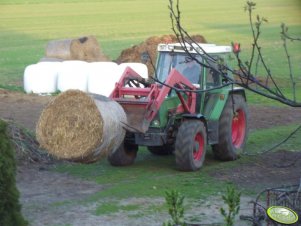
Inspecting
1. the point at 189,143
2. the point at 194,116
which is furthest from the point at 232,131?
the point at 189,143

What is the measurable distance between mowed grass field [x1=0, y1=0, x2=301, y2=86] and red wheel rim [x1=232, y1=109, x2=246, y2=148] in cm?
1071

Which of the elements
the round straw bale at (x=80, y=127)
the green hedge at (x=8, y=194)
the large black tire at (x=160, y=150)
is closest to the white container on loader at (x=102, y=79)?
the large black tire at (x=160, y=150)

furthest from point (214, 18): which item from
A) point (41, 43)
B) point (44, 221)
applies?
point (44, 221)

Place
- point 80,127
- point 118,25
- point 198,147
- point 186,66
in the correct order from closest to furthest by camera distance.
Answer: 1. point 80,127
2. point 198,147
3. point 186,66
4. point 118,25

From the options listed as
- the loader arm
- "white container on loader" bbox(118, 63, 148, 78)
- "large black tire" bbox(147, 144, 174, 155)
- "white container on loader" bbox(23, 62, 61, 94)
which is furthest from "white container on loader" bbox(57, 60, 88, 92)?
the loader arm

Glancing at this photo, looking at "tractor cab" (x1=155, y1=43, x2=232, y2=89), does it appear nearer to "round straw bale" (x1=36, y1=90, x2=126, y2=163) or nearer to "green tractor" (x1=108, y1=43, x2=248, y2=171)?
"green tractor" (x1=108, y1=43, x2=248, y2=171)

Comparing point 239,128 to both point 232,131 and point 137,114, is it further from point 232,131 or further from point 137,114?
point 137,114

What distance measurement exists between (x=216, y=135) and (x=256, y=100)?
745 cm

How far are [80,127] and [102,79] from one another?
31.5ft

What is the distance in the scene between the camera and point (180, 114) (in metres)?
12.7

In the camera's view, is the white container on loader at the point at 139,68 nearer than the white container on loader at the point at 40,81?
Yes

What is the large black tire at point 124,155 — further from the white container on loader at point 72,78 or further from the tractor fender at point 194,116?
the white container on loader at point 72,78

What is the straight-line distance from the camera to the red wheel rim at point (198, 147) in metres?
12.7

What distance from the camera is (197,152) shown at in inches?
505
